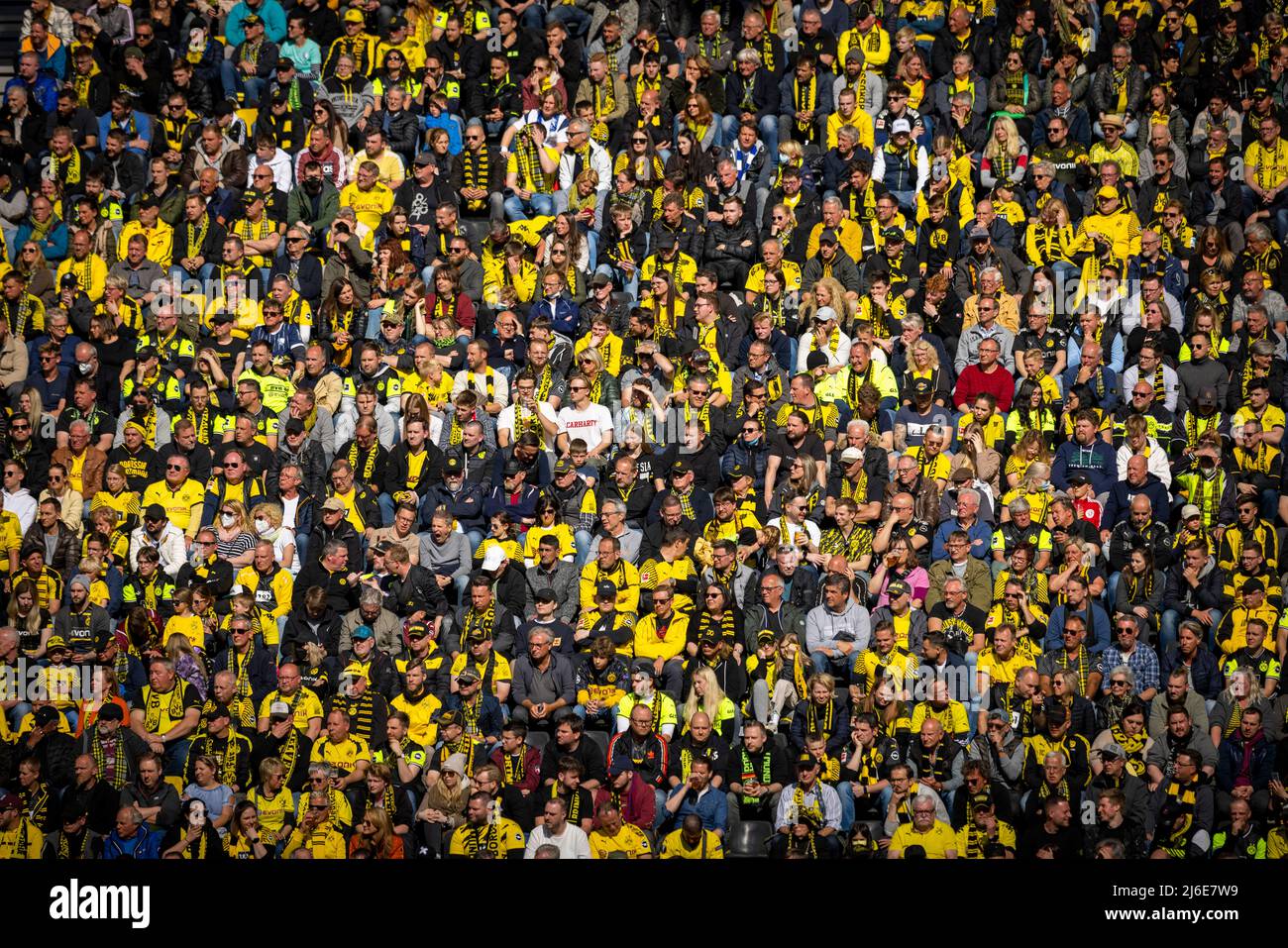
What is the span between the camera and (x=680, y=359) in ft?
52.2

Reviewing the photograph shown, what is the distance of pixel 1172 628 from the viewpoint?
1470 centimetres

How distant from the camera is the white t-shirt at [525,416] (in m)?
15.6

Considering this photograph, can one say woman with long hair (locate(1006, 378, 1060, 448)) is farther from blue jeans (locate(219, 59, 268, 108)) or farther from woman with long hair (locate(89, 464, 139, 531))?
blue jeans (locate(219, 59, 268, 108))

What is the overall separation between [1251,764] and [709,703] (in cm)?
379

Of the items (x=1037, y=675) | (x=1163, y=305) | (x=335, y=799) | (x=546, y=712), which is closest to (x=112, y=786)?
(x=335, y=799)

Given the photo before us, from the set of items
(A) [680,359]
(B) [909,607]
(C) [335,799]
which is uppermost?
(A) [680,359]

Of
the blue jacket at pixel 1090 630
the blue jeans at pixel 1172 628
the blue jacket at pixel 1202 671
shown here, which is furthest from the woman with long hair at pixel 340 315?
the blue jacket at pixel 1202 671

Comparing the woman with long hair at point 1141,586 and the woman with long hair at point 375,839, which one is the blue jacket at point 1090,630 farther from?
the woman with long hair at point 375,839

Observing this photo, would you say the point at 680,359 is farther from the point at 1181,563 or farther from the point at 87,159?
the point at 87,159

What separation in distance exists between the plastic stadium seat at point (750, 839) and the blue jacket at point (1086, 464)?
3.76m

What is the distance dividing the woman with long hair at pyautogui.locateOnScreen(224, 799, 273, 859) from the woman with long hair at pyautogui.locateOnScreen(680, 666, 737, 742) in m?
2.95

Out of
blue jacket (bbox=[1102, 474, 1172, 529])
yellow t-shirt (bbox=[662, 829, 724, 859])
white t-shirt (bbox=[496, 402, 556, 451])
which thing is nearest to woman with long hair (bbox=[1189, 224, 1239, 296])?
blue jacket (bbox=[1102, 474, 1172, 529])

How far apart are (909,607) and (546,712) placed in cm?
273

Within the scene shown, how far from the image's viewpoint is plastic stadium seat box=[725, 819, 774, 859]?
13.5 m
